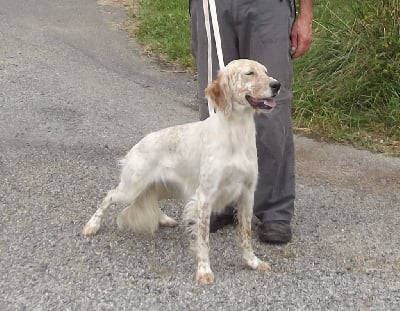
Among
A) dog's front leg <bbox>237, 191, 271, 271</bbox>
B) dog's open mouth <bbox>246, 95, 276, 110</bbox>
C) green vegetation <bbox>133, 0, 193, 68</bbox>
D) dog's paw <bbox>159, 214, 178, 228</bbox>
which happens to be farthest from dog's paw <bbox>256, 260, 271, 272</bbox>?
green vegetation <bbox>133, 0, 193, 68</bbox>

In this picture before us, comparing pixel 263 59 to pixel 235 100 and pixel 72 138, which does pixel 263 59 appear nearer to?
pixel 235 100

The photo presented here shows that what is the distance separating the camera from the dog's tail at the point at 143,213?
461 cm

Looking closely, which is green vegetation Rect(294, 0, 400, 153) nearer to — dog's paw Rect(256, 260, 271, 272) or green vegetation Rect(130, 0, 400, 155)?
green vegetation Rect(130, 0, 400, 155)

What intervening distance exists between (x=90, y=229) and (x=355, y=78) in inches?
157

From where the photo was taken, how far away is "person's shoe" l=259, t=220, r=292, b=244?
14.9ft

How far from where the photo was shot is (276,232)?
14.9ft

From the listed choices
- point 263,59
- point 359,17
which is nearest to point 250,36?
point 263,59

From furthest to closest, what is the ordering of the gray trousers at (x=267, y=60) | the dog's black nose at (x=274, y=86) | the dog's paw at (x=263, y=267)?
the gray trousers at (x=267, y=60) < the dog's paw at (x=263, y=267) < the dog's black nose at (x=274, y=86)

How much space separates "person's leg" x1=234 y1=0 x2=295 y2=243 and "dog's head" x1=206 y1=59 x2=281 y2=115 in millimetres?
532

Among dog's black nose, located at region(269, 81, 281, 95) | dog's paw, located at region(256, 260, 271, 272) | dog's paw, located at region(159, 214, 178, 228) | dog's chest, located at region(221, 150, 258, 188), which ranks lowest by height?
dog's paw, located at region(159, 214, 178, 228)

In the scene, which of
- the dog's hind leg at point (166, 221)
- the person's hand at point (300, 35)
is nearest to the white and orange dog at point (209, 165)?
the dog's hind leg at point (166, 221)

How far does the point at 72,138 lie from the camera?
6699 mm

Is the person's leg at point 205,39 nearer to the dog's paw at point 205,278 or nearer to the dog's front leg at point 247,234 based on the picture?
the dog's front leg at point 247,234

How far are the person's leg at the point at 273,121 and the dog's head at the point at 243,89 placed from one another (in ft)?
1.75
